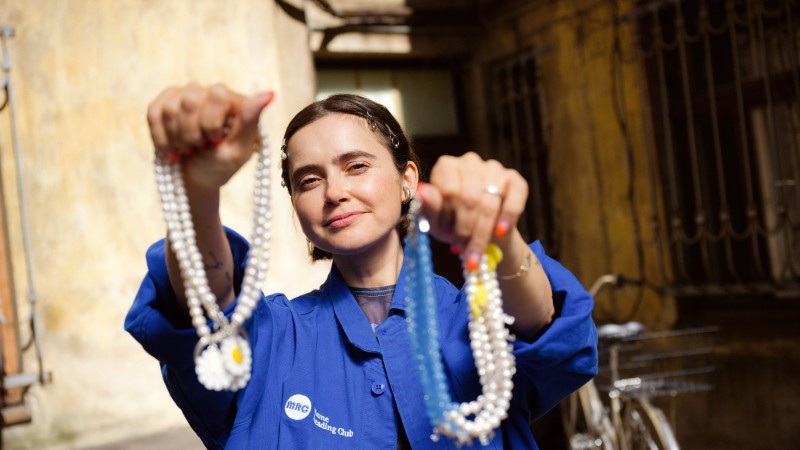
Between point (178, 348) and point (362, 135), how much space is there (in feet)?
1.73

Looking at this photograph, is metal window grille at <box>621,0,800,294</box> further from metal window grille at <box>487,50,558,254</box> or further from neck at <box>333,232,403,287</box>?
neck at <box>333,232,403,287</box>

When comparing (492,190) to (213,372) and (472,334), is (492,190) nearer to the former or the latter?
(472,334)

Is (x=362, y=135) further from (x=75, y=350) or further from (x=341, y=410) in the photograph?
(x=75, y=350)

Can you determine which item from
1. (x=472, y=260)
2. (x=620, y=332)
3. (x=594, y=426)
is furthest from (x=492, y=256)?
(x=594, y=426)

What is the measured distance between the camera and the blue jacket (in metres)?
1.25

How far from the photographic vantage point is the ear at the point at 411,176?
1.68m

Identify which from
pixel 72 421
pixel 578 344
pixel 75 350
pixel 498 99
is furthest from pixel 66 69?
pixel 578 344

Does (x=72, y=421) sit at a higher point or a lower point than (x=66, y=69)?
lower

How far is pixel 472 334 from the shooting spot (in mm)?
1129

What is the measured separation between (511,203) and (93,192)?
514 cm

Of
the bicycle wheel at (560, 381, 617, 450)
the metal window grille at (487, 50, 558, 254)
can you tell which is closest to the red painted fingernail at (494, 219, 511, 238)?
the bicycle wheel at (560, 381, 617, 450)

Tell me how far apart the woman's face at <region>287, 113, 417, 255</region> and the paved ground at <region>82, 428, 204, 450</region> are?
4.07 metres

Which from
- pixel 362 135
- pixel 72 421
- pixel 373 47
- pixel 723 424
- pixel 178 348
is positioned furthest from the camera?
pixel 373 47

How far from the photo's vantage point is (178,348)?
124 cm
